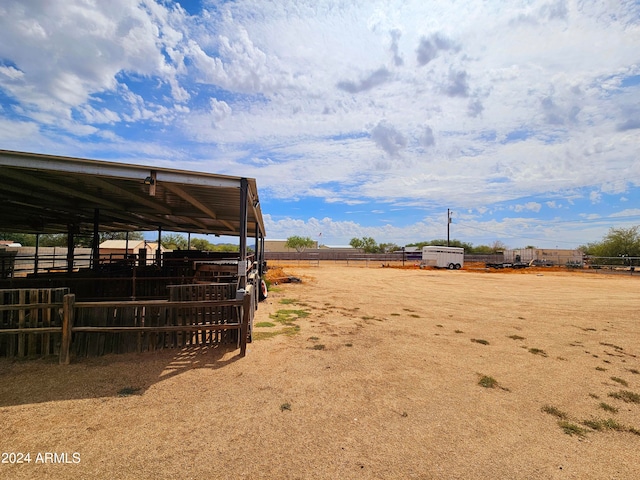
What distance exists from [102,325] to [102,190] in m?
4.72

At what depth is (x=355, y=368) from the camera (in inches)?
222

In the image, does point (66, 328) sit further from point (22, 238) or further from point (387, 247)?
point (387, 247)

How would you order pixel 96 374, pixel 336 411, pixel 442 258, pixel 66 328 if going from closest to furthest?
pixel 336 411 < pixel 96 374 < pixel 66 328 < pixel 442 258

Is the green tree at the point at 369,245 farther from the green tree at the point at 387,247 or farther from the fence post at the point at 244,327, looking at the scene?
the fence post at the point at 244,327

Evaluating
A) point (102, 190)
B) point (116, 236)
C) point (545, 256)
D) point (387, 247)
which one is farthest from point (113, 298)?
point (387, 247)

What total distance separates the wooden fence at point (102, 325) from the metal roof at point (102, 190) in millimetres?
2166

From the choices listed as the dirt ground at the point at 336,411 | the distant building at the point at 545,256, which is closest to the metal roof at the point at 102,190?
the dirt ground at the point at 336,411

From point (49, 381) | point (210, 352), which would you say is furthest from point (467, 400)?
point (49, 381)

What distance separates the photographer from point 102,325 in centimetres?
567

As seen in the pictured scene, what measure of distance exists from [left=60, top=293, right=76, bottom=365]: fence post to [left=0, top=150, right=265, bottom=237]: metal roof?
2.22 meters

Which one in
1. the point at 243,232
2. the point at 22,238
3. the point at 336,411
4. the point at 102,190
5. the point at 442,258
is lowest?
the point at 336,411

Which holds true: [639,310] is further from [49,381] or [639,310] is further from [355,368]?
[49,381]

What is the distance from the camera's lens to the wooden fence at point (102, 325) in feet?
17.7

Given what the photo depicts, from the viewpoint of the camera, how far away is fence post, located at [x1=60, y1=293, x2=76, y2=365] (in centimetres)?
533
